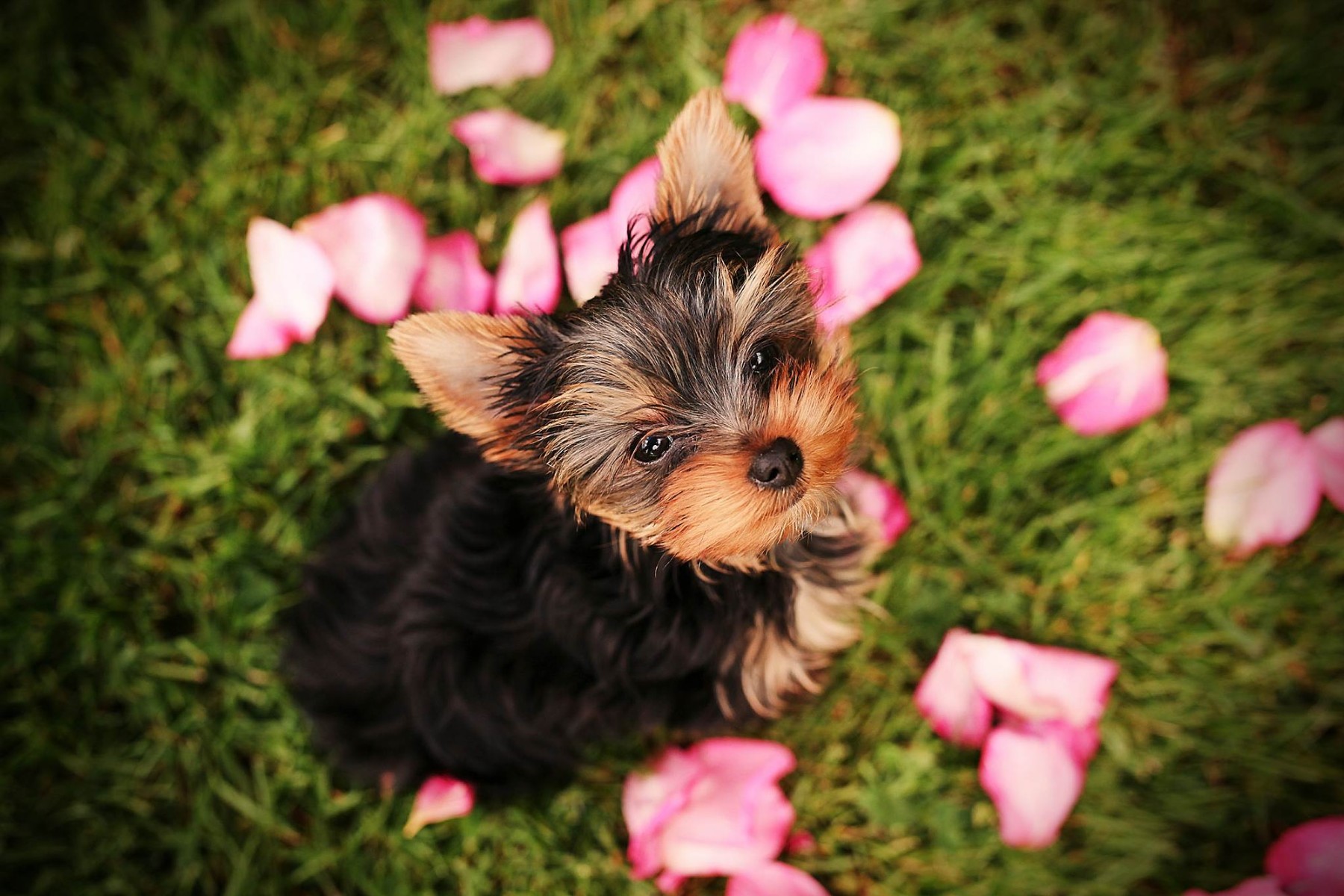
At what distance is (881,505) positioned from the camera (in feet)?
11.3

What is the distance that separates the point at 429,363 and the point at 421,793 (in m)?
1.69

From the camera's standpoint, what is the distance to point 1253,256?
3.71m

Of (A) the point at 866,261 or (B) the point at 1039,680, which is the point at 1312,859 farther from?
(A) the point at 866,261

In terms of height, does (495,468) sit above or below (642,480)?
below

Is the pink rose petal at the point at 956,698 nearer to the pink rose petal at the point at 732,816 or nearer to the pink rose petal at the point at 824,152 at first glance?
the pink rose petal at the point at 732,816

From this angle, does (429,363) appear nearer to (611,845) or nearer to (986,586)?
(611,845)

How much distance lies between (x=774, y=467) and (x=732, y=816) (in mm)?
1446

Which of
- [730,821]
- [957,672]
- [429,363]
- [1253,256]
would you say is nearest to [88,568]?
[429,363]

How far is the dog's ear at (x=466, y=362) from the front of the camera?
217cm

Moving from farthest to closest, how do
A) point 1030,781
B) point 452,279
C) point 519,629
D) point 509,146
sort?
point 509,146
point 452,279
point 1030,781
point 519,629

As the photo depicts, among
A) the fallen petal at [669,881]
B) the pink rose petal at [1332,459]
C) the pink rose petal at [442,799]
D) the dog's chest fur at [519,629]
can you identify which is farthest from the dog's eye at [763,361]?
the pink rose petal at [1332,459]

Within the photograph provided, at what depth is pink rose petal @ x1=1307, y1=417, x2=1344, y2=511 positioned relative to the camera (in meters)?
3.23

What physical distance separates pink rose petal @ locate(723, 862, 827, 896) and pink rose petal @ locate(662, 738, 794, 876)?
31 mm

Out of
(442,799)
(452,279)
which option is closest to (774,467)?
(442,799)
